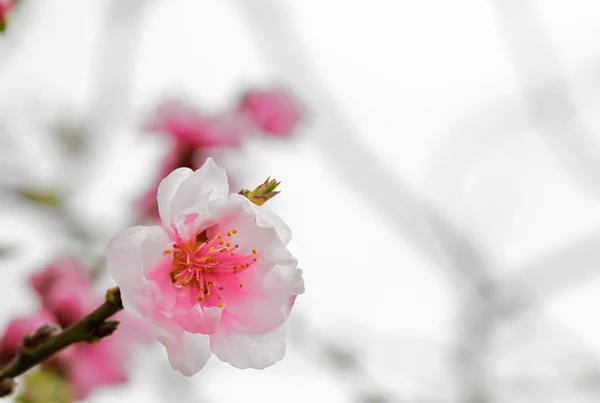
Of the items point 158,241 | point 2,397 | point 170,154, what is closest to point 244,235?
point 158,241

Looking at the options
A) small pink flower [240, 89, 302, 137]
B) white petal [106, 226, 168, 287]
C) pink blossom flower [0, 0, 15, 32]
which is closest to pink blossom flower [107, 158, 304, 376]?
white petal [106, 226, 168, 287]

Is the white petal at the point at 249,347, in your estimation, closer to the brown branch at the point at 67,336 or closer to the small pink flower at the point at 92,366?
the brown branch at the point at 67,336

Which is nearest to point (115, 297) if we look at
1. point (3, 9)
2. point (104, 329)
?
point (104, 329)

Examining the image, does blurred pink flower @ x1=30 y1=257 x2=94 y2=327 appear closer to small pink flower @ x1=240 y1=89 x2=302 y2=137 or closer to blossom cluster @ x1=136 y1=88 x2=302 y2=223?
blossom cluster @ x1=136 y1=88 x2=302 y2=223

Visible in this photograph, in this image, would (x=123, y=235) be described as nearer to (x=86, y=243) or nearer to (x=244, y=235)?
(x=244, y=235)

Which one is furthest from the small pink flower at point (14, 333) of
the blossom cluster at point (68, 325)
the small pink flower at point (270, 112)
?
the small pink flower at point (270, 112)
